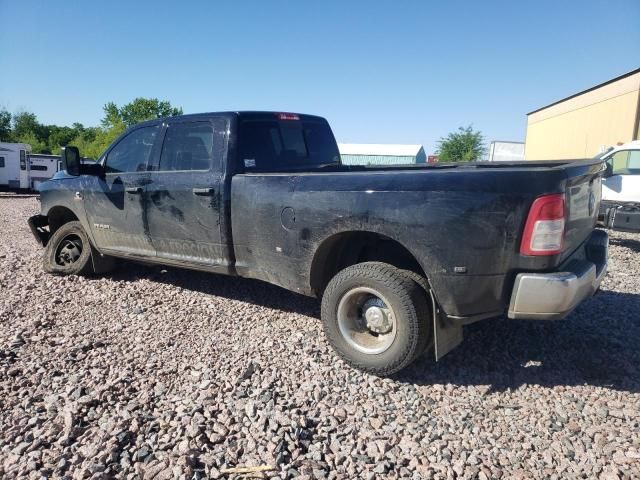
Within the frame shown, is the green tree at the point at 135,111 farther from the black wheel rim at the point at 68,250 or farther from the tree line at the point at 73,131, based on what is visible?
the black wheel rim at the point at 68,250

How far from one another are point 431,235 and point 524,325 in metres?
1.95

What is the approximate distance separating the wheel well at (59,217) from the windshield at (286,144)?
3.16m

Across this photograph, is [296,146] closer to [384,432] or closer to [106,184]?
[106,184]

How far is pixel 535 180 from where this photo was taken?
260 cm

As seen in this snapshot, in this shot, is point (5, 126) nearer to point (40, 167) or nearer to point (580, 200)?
point (40, 167)

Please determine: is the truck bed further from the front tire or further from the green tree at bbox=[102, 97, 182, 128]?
the green tree at bbox=[102, 97, 182, 128]

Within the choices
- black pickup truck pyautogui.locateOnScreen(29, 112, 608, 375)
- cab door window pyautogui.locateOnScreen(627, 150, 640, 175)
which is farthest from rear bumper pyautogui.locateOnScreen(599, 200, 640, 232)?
black pickup truck pyautogui.locateOnScreen(29, 112, 608, 375)

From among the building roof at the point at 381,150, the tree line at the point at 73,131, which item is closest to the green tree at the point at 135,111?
the tree line at the point at 73,131

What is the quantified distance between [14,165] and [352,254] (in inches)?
973

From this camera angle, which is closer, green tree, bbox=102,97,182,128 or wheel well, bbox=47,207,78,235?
wheel well, bbox=47,207,78,235

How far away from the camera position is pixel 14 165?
883 inches

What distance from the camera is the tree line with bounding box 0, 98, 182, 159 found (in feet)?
181

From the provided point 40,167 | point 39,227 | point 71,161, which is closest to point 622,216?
point 71,161

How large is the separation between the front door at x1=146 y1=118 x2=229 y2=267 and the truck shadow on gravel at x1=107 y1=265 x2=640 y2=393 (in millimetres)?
929
